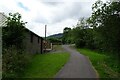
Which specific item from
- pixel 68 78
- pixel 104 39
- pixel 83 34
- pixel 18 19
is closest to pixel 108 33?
pixel 104 39

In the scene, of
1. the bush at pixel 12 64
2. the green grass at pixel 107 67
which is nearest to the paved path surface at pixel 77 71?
the green grass at pixel 107 67

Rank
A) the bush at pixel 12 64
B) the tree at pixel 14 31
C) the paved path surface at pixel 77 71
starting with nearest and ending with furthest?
the bush at pixel 12 64, the paved path surface at pixel 77 71, the tree at pixel 14 31

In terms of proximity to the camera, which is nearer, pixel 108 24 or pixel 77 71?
pixel 77 71

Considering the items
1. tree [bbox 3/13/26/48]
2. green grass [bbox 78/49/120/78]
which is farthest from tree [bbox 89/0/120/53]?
tree [bbox 3/13/26/48]

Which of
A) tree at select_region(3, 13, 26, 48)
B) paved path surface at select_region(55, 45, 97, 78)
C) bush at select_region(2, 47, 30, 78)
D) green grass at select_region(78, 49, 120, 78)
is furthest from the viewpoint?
tree at select_region(3, 13, 26, 48)

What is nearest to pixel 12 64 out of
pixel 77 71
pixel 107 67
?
pixel 77 71

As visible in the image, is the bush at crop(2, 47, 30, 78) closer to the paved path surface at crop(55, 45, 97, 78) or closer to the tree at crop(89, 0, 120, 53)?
the paved path surface at crop(55, 45, 97, 78)

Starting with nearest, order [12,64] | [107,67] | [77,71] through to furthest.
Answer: [12,64] → [77,71] → [107,67]

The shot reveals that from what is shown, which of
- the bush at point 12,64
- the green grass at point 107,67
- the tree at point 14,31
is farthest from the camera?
the tree at point 14,31

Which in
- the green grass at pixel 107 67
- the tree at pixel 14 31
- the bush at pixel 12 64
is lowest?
the green grass at pixel 107 67

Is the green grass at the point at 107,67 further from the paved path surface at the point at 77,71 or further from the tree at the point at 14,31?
the tree at the point at 14,31

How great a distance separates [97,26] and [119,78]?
1476 centimetres

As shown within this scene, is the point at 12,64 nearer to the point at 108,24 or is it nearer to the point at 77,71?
the point at 77,71

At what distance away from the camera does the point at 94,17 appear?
33.2 m
